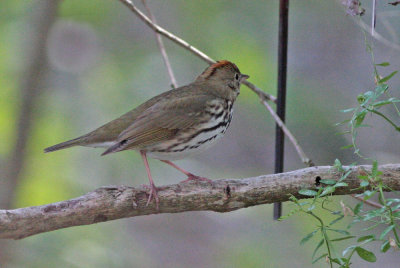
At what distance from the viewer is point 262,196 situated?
2844 millimetres

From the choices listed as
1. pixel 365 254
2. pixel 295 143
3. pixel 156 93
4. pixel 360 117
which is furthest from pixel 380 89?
pixel 156 93

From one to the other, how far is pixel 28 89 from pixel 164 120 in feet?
4.08

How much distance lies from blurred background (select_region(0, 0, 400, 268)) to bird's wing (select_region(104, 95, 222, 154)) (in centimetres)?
97

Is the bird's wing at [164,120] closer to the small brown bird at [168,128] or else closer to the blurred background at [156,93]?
the small brown bird at [168,128]

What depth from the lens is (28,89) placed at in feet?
14.5

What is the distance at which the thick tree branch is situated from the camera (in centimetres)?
264

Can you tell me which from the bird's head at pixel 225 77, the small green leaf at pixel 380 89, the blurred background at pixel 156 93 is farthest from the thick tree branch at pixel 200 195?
the bird's head at pixel 225 77

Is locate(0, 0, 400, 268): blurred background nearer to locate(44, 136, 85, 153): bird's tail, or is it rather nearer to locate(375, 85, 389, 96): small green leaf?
locate(44, 136, 85, 153): bird's tail

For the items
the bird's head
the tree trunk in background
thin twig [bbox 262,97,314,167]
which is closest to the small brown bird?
the bird's head

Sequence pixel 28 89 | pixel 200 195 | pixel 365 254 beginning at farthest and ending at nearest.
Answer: pixel 28 89
pixel 200 195
pixel 365 254

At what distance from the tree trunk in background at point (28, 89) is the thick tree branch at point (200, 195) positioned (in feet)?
5.61

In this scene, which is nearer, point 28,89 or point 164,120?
point 164,120

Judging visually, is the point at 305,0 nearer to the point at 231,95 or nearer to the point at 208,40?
the point at 208,40

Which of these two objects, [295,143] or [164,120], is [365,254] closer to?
[295,143]
